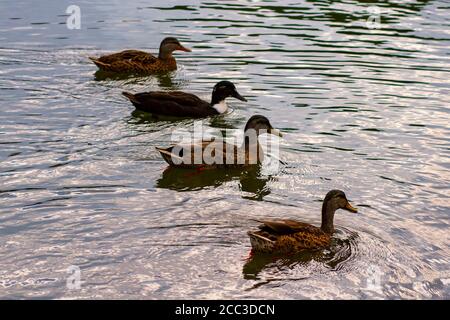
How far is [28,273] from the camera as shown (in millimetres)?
10633

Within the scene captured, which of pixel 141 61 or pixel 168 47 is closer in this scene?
pixel 141 61

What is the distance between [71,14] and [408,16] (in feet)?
31.0

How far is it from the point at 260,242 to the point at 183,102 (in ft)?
23.1

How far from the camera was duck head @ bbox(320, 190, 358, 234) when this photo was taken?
474 inches

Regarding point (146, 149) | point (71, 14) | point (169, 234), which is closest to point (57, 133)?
point (146, 149)

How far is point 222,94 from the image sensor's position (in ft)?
59.5

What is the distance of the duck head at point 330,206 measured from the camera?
12.0 metres

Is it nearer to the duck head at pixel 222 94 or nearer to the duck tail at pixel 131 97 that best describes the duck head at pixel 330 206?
the duck head at pixel 222 94

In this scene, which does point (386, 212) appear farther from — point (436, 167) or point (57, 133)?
point (57, 133)

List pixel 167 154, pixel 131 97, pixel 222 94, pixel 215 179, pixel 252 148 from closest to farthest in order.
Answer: pixel 167 154
pixel 215 179
pixel 252 148
pixel 131 97
pixel 222 94

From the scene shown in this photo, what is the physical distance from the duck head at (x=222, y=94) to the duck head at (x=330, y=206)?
20.4 ft
